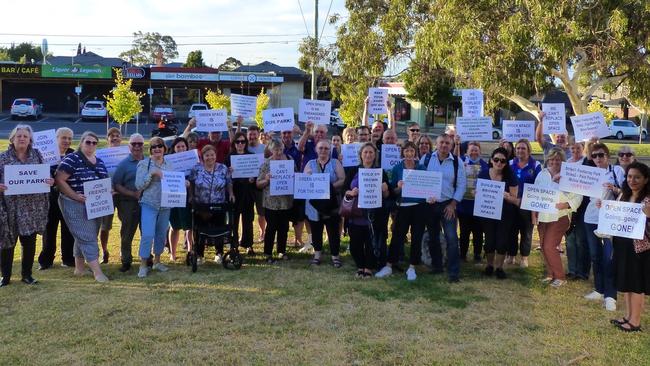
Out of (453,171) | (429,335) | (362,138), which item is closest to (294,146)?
(362,138)

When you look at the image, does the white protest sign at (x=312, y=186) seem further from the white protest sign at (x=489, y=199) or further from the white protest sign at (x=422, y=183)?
the white protest sign at (x=489, y=199)

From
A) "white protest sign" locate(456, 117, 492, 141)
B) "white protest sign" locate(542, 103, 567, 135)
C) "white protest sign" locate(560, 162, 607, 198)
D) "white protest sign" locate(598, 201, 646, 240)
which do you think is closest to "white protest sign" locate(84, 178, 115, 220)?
"white protest sign" locate(456, 117, 492, 141)

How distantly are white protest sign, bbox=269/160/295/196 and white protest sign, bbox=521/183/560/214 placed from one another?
300cm

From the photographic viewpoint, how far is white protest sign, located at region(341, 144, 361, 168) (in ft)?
26.0

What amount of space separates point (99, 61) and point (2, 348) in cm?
6197

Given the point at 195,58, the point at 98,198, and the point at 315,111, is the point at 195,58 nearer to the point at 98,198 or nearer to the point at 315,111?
the point at 315,111

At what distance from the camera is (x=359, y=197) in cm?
693

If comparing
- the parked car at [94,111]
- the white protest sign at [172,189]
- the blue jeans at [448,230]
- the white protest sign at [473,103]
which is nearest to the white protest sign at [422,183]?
the blue jeans at [448,230]

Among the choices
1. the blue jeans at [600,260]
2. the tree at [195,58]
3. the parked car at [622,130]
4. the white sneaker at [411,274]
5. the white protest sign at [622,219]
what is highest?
the tree at [195,58]

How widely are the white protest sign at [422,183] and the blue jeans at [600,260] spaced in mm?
1788

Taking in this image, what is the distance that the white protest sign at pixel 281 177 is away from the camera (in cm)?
752

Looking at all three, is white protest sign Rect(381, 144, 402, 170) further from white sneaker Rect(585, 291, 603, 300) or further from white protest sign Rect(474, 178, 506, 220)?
white sneaker Rect(585, 291, 603, 300)

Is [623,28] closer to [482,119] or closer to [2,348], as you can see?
[482,119]

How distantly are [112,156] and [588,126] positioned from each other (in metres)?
6.52
